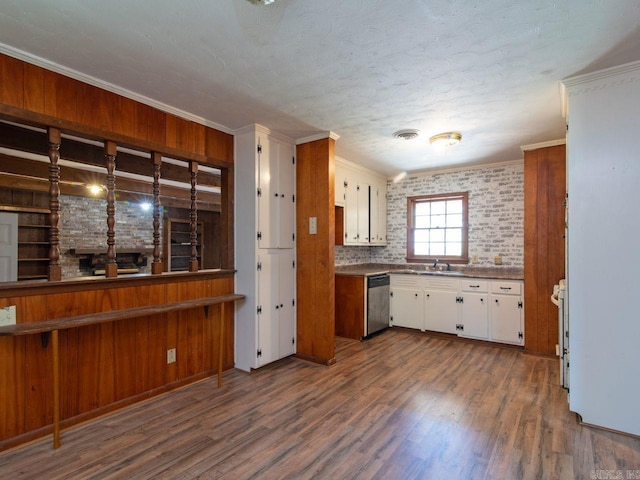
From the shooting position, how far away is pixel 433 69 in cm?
246

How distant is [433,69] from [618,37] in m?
1.11

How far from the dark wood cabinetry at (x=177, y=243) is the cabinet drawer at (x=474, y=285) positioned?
654cm

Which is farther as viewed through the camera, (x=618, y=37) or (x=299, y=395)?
(x=299, y=395)

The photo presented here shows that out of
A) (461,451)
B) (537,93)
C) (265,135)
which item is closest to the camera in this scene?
(461,451)

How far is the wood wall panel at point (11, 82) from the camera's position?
2207 mm

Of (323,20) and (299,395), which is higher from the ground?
(323,20)

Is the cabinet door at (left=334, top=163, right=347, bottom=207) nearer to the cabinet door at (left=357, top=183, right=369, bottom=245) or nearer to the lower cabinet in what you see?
the cabinet door at (left=357, top=183, right=369, bottom=245)

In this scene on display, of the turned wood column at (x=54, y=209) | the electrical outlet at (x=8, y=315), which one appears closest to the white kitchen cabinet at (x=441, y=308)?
the turned wood column at (x=54, y=209)

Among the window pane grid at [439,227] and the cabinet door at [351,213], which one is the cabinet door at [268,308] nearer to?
the cabinet door at [351,213]

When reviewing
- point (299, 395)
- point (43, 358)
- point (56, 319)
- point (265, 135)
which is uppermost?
point (265, 135)

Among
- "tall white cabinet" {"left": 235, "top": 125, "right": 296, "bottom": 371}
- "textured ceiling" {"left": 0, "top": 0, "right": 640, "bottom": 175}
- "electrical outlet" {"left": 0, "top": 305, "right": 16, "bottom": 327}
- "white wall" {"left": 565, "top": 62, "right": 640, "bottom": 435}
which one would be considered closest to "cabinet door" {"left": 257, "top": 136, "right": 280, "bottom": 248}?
"tall white cabinet" {"left": 235, "top": 125, "right": 296, "bottom": 371}

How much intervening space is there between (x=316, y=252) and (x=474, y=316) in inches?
101

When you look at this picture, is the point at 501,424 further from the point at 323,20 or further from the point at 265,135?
the point at 265,135

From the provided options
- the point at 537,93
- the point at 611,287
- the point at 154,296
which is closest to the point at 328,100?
the point at 537,93
